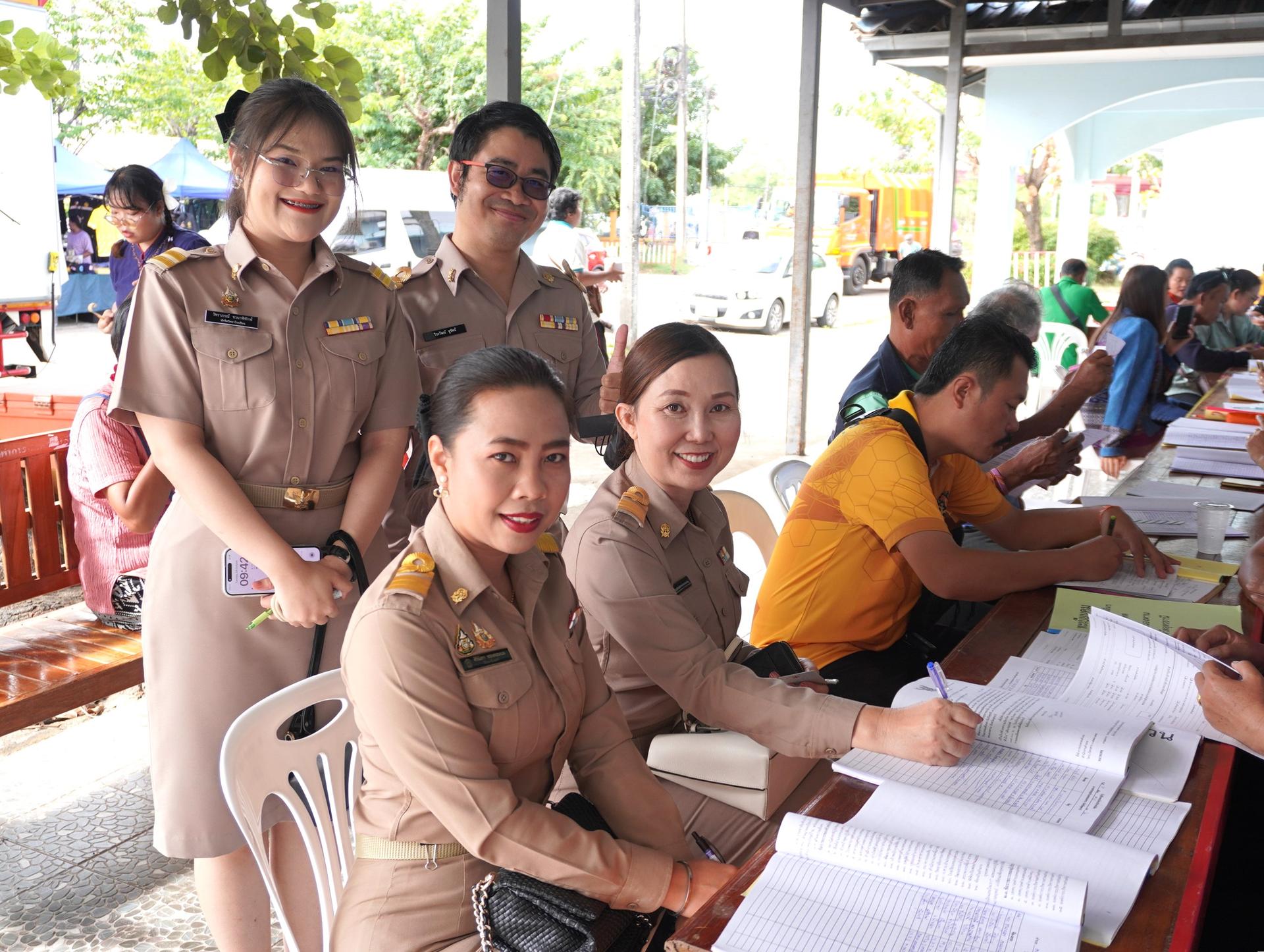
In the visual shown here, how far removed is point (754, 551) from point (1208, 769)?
1.63 m

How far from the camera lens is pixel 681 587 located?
188 cm

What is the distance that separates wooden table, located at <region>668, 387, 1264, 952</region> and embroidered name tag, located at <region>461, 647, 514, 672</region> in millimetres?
413

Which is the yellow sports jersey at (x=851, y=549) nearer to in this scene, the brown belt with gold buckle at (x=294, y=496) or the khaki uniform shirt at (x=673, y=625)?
the khaki uniform shirt at (x=673, y=625)

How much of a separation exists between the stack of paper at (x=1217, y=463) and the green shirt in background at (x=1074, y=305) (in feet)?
15.0

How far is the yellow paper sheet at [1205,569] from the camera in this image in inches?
90.0

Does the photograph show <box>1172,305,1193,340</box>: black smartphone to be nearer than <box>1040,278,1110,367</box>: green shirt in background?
Yes

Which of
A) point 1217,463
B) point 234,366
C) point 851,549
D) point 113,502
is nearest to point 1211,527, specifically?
point 851,549

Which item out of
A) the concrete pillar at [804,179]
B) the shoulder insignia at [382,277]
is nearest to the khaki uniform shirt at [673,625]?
the shoulder insignia at [382,277]

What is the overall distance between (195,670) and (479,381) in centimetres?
78

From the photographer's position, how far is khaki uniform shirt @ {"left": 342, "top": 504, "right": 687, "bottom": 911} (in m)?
1.34

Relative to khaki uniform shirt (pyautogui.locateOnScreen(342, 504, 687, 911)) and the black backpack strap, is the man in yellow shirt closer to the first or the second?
the black backpack strap

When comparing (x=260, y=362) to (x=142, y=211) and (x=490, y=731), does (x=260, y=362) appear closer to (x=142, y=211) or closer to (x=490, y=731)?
(x=490, y=731)

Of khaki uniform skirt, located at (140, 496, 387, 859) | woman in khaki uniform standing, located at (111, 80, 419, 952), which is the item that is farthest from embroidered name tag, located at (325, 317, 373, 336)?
khaki uniform skirt, located at (140, 496, 387, 859)

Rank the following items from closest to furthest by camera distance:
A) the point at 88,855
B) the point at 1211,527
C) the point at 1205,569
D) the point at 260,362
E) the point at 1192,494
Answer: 1. the point at 260,362
2. the point at 1205,569
3. the point at 1211,527
4. the point at 88,855
5. the point at 1192,494
